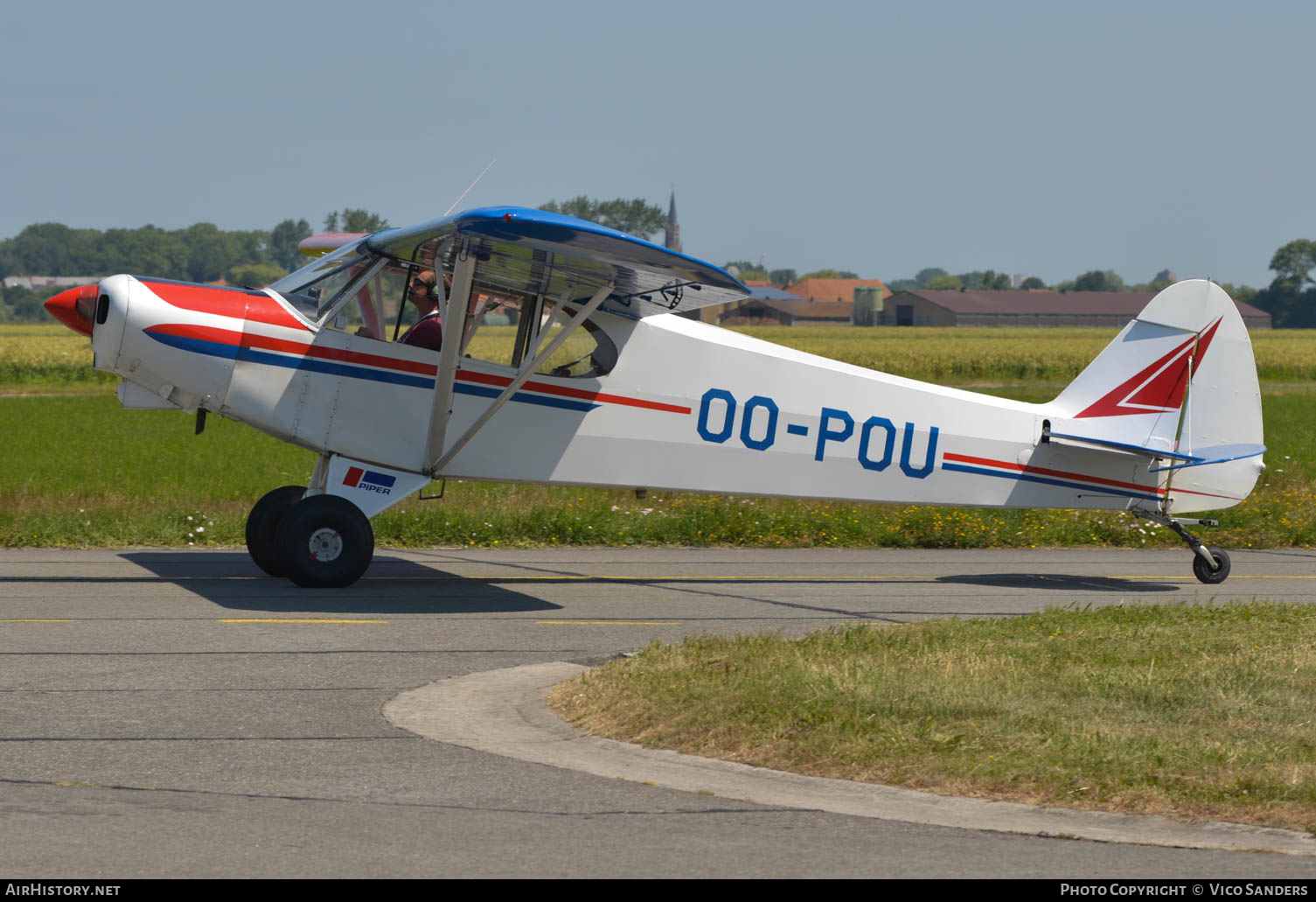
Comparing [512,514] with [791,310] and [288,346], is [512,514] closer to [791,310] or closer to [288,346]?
[288,346]

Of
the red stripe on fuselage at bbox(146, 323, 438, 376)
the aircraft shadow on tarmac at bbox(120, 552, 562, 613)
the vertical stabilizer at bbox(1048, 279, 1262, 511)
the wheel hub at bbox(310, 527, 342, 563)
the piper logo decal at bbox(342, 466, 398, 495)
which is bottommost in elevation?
the aircraft shadow on tarmac at bbox(120, 552, 562, 613)

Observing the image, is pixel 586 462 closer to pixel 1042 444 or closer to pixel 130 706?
pixel 1042 444

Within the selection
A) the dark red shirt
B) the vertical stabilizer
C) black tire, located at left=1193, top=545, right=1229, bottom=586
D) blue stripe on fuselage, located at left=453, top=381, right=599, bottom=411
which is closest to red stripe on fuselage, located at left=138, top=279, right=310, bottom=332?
the dark red shirt

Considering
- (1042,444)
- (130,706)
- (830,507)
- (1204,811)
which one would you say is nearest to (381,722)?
(130,706)

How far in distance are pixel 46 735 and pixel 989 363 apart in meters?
51.4

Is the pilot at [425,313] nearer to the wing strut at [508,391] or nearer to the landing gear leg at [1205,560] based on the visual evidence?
the wing strut at [508,391]

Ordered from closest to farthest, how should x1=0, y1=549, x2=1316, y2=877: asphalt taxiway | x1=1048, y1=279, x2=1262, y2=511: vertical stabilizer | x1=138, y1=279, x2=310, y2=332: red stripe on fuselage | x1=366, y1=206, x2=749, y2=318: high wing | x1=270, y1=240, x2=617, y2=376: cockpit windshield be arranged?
x1=0, y1=549, x2=1316, y2=877: asphalt taxiway, x1=366, y1=206, x2=749, y2=318: high wing, x1=138, y1=279, x2=310, y2=332: red stripe on fuselage, x1=270, y1=240, x2=617, y2=376: cockpit windshield, x1=1048, y1=279, x2=1262, y2=511: vertical stabilizer

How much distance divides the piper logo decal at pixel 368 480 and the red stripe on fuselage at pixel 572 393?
3.23ft

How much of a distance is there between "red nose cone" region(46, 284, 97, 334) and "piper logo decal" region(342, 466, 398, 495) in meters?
2.23

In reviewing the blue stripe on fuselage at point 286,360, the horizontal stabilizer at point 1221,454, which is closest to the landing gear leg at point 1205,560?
the horizontal stabilizer at point 1221,454

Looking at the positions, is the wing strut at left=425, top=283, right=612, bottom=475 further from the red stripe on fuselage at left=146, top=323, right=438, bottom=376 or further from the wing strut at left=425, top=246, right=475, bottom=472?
the red stripe on fuselage at left=146, top=323, right=438, bottom=376

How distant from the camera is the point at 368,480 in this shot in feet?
35.4

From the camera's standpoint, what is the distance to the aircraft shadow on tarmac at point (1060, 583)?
1209 cm

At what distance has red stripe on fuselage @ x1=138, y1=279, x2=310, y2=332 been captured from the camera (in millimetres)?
10469
